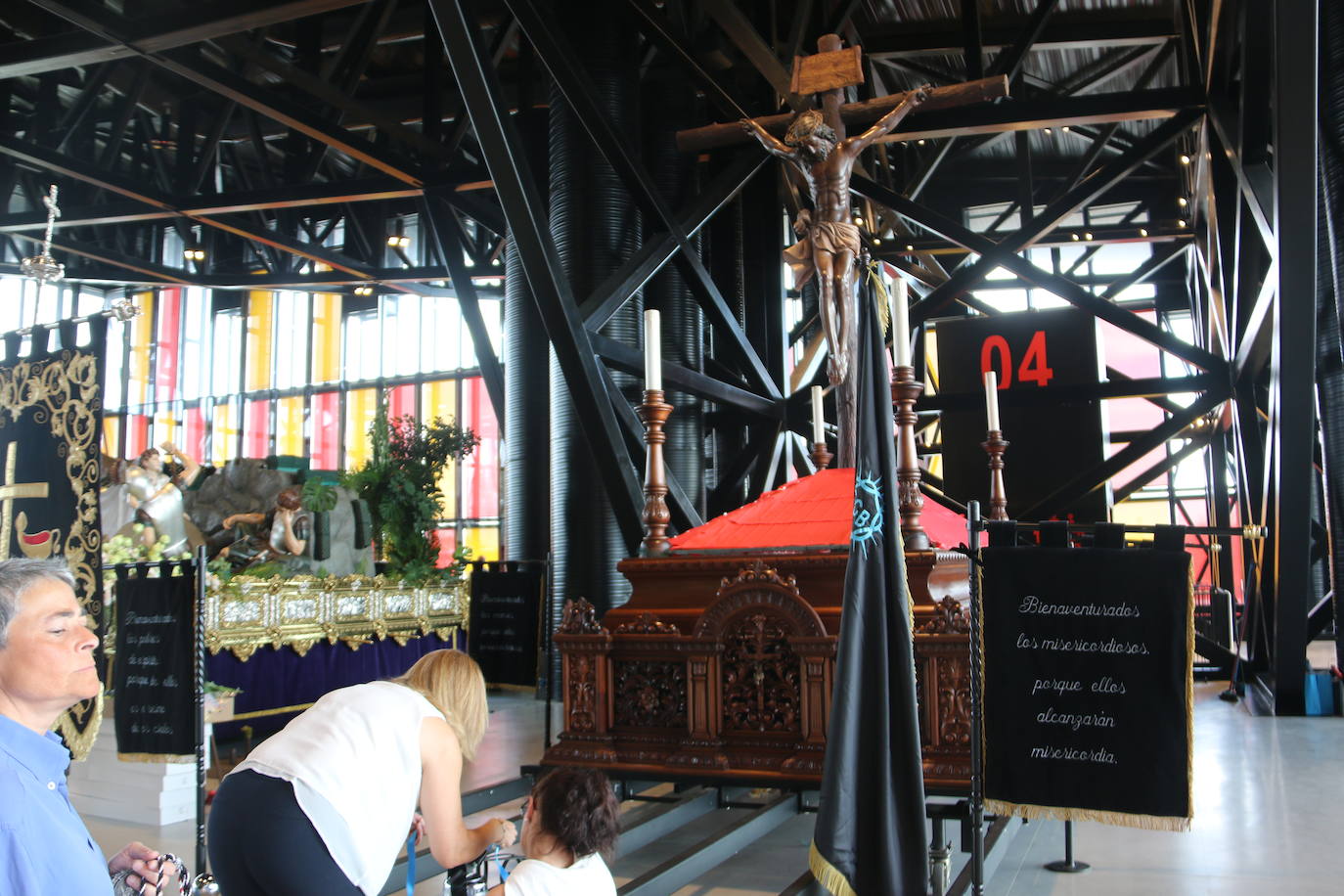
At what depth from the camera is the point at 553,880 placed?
249 centimetres

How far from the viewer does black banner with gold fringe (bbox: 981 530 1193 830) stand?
325 centimetres

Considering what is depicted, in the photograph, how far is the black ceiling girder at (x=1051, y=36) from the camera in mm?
A: 11086

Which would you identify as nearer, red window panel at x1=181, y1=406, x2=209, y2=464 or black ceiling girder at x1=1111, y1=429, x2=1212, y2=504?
black ceiling girder at x1=1111, y1=429, x2=1212, y2=504

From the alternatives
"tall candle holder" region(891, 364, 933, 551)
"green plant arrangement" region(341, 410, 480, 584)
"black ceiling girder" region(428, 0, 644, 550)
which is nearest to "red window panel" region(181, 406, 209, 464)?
"green plant arrangement" region(341, 410, 480, 584)

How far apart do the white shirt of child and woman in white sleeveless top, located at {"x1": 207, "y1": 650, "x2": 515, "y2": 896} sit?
11.0 inches

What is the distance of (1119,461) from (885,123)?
519 cm

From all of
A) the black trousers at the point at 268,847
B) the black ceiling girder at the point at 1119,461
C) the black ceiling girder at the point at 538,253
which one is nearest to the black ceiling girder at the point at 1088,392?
the black ceiling girder at the point at 1119,461

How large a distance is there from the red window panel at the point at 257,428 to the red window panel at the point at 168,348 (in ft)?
9.20

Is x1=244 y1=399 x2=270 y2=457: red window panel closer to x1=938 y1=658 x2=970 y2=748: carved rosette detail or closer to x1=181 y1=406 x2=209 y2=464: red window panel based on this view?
x1=181 y1=406 x2=209 y2=464: red window panel

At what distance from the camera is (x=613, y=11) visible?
9.92 m

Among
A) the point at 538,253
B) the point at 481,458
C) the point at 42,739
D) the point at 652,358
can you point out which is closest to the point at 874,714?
the point at 652,358

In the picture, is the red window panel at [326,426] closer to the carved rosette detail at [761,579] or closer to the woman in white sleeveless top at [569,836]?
the carved rosette detail at [761,579]

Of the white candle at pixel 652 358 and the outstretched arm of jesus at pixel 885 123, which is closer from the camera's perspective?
the white candle at pixel 652 358

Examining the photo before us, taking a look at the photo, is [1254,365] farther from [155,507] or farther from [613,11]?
[155,507]
